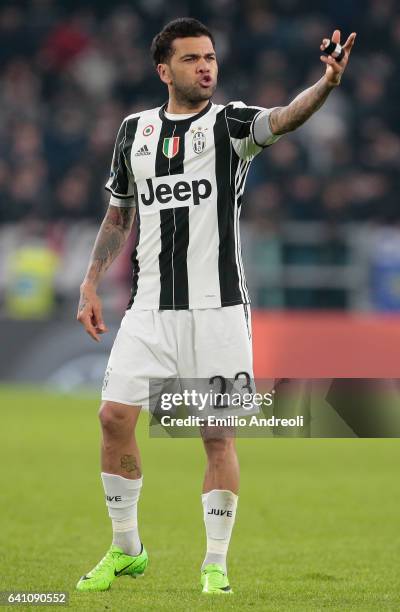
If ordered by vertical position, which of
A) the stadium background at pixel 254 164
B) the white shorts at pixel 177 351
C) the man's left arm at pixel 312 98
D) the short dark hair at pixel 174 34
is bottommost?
the white shorts at pixel 177 351

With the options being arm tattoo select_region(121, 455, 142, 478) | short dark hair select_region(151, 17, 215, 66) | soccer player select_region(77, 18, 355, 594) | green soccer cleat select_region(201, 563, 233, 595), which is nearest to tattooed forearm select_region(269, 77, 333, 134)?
soccer player select_region(77, 18, 355, 594)

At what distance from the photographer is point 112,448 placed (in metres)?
5.38

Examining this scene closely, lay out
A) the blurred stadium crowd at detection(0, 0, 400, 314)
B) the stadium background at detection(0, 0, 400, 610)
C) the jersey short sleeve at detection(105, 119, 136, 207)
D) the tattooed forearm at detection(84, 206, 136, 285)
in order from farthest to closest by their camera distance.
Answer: the blurred stadium crowd at detection(0, 0, 400, 314)
the stadium background at detection(0, 0, 400, 610)
the tattooed forearm at detection(84, 206, 136, 285)
the jersey short sleeve at detection(105, 119, 136, 207)

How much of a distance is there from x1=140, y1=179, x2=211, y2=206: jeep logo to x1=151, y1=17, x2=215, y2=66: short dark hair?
0.52 metres

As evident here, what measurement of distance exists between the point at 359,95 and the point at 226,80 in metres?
1.85

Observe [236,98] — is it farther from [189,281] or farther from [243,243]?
[189,281]

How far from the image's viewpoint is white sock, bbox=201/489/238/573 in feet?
17.4

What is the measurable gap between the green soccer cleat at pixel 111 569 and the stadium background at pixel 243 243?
5.15 feet

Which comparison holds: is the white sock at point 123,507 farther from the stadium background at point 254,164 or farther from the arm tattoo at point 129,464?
the stadium background at point 254,164

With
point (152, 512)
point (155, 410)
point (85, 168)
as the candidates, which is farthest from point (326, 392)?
point (85, 168)

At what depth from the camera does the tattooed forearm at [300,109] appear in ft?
15.8

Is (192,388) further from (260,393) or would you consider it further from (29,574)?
(29,574)

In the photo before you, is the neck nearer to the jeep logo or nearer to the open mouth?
the open mouth

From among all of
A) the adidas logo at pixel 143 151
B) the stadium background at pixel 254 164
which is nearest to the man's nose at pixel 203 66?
the adidas logo at pixel 143 151
